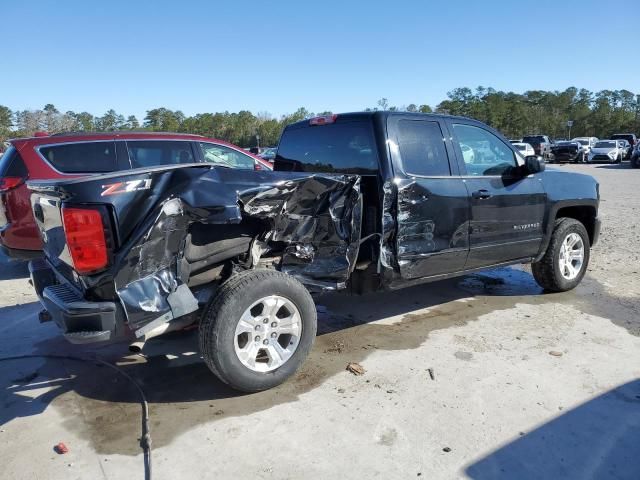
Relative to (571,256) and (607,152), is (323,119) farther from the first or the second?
(607,152)

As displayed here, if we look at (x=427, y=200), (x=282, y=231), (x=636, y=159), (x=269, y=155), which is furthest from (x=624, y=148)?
(x=282, y=231)

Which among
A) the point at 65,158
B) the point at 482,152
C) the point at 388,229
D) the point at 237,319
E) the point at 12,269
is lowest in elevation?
the point at 12,269

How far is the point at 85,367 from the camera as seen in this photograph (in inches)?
150

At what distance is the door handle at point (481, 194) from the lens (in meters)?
4.45

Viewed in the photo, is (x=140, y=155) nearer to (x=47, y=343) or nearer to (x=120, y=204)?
(x=47, y=343)

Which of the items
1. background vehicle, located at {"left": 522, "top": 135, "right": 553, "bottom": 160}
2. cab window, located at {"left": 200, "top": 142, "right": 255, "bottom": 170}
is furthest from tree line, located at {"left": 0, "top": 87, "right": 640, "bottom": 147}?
cab window, located at {"left": 200, "top": 142, "right": 255, "bottom": 170}

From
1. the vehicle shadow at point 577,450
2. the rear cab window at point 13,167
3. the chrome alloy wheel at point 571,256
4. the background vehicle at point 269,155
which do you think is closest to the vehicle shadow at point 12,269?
the rear cab window at point 13,167

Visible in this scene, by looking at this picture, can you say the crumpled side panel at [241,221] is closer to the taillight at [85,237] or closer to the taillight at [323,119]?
the taillight at [85,237]

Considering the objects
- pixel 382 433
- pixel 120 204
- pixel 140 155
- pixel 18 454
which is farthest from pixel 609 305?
pixel 140 155

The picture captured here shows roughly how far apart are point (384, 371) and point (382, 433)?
2.68ft

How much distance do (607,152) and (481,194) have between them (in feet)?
107

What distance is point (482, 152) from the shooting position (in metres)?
4.74

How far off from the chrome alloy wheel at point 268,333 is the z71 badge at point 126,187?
3.36 ft

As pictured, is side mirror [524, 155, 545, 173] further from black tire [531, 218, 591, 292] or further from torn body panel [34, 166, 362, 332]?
torn body panel [34, 166, 362, 332]
